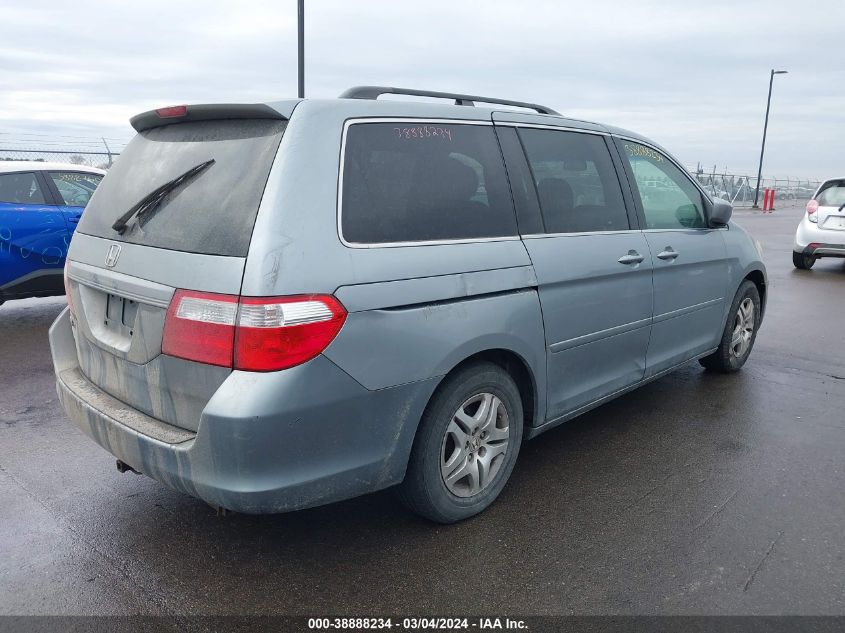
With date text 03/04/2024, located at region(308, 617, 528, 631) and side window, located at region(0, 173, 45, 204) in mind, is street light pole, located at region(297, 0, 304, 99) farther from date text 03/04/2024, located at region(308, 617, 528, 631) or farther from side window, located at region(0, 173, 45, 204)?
date text 03/04/2024, located at region(308, 617, 528, 631)

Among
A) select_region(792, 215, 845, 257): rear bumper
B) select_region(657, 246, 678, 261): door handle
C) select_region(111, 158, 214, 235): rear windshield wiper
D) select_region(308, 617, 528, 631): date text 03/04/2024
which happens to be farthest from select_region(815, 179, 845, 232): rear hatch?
select_region(111, 158, 214, 235): rear windshield wiper

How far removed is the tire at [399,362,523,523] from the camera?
292 centimetres

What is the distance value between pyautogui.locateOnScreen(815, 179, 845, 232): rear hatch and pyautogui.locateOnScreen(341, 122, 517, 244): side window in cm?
1036

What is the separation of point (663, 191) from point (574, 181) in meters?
1.06

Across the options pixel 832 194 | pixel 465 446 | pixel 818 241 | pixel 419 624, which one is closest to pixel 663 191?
pixel 465 446

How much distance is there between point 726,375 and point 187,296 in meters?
4.39

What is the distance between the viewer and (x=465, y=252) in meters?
3.00

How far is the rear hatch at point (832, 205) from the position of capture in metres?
11.5

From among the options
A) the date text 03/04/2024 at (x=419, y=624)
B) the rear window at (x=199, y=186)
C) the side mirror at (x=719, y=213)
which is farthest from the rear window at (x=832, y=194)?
the rear window at (x=199, y=186)

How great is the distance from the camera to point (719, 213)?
4.75m

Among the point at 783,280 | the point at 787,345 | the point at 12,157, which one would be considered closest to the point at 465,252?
the point at 787,345

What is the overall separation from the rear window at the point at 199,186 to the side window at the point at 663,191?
2409 mm

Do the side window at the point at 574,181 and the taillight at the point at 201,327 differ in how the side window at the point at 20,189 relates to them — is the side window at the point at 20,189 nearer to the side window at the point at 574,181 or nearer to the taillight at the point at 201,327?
the taillight at the point at 201,327

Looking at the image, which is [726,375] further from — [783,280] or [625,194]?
[783,280]
